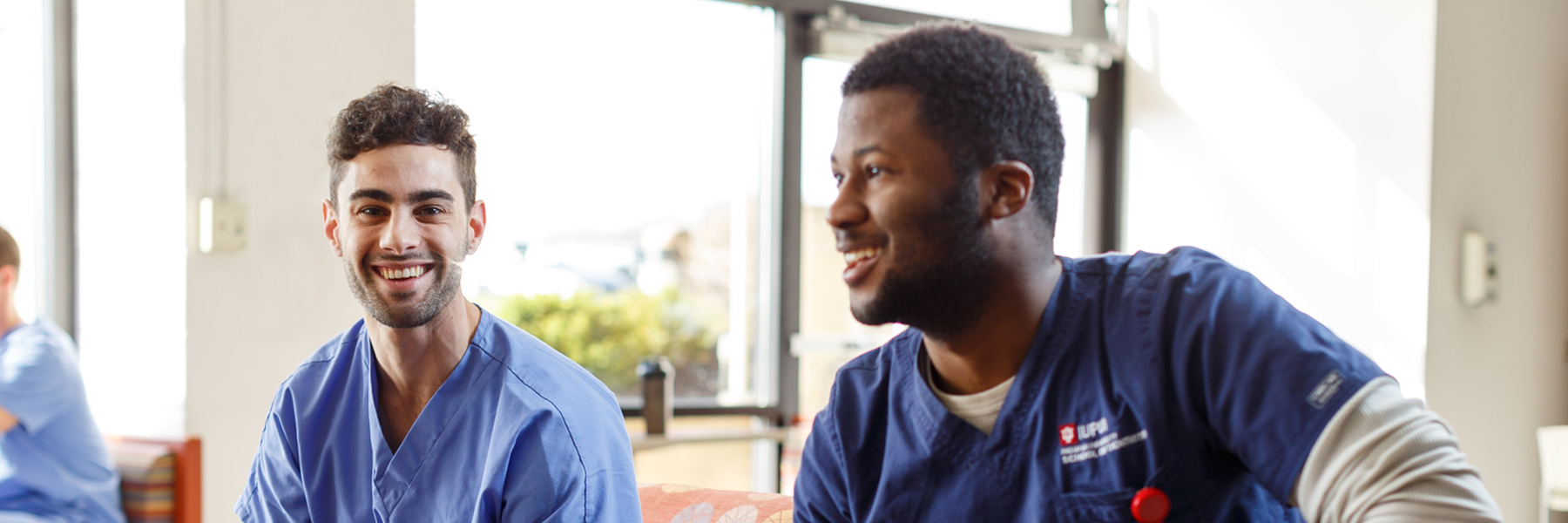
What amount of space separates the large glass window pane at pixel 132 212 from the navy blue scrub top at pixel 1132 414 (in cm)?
185

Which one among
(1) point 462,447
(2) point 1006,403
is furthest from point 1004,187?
(1) point 462,447

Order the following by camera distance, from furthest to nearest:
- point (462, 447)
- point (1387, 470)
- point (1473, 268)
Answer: point (1473, 268) → point (462, 447) → point (1387, 470)

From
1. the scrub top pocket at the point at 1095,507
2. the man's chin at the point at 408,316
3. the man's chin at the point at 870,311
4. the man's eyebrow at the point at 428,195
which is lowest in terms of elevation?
the scrub top pocket at the point at 1095,507

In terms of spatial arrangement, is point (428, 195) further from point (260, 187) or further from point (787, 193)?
point (787, 193)

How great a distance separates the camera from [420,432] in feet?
4.71

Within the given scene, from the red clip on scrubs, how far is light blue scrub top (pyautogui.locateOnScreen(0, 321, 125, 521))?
→ 2.23 m

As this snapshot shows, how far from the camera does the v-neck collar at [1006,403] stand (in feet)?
3.57

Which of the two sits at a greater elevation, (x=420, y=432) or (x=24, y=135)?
(x=24, y=135)

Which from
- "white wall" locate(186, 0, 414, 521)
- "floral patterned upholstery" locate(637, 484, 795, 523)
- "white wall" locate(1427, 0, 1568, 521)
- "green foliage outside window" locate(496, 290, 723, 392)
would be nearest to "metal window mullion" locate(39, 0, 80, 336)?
"white wall" locate(186, 0, 414, 521)

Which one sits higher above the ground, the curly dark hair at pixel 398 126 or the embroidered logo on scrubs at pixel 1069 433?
the curly dark hair at pixel 398 126

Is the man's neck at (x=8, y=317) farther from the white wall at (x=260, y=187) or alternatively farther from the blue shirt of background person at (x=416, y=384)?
the blue shirt of background person at (x=416, y=384)

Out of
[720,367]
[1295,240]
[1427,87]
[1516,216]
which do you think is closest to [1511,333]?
[1516,216]

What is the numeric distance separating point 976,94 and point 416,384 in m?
0.91

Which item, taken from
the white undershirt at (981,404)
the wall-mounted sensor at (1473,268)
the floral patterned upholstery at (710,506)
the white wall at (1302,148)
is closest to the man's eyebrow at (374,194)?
the floral patterned upholstery at (710,506)
